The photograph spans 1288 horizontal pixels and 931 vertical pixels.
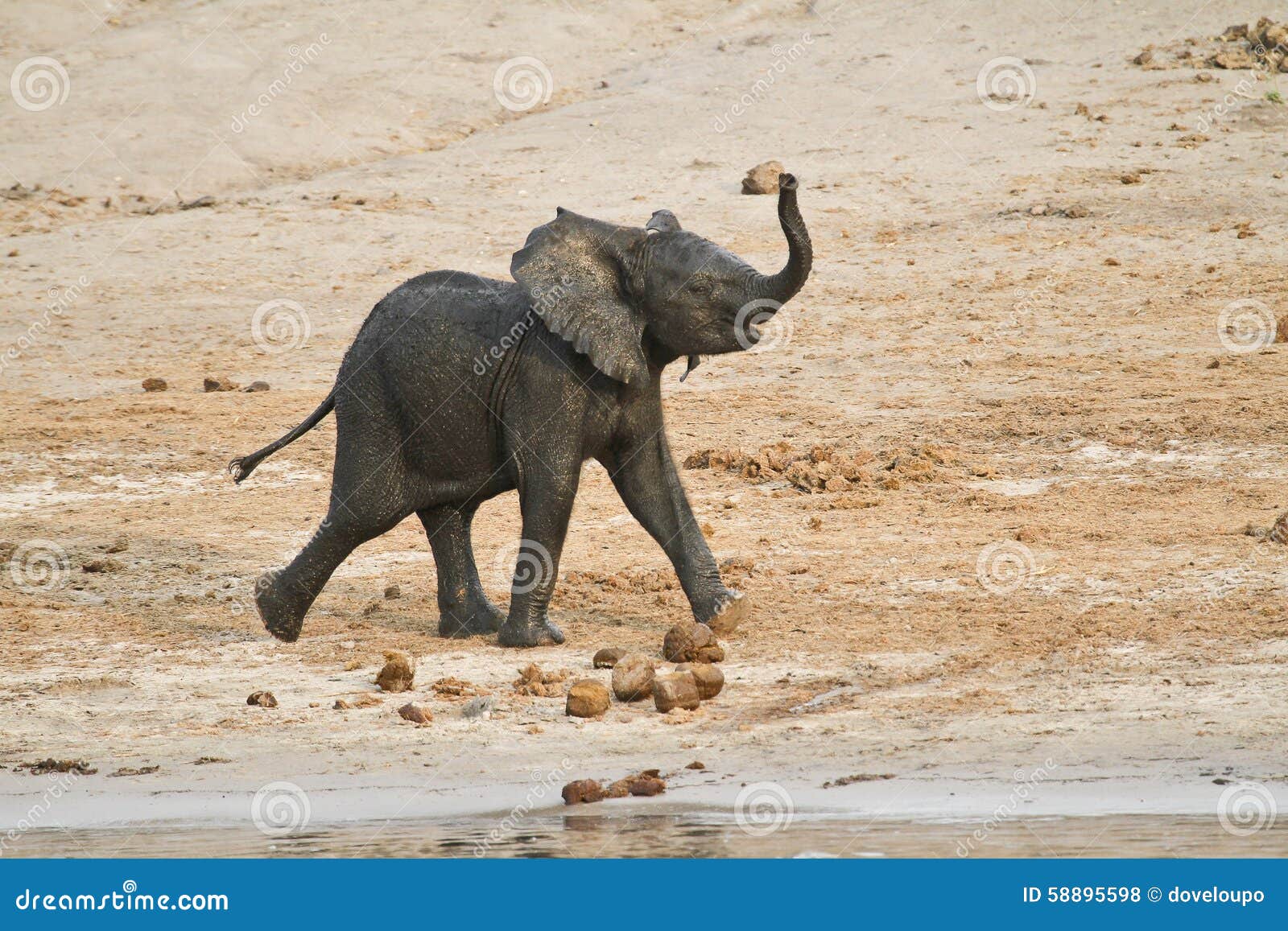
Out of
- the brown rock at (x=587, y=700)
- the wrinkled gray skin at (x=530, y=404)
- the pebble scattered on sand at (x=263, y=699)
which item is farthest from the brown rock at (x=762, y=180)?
the brown rock at (x=587, y=700)

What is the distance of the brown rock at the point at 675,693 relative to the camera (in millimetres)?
7426

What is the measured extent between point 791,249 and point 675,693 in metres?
1.89

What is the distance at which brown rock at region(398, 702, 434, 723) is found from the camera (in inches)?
296

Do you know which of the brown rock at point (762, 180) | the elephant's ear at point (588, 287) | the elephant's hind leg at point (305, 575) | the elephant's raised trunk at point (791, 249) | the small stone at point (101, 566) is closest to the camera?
the elephant's raised trunk at point (791, 249)

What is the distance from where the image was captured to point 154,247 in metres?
17.6

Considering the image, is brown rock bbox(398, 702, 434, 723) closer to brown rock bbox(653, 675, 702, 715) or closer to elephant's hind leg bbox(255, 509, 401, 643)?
brown rock bbox(653, 675, 702, 715)

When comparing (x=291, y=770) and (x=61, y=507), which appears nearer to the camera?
(x=291, y=770)

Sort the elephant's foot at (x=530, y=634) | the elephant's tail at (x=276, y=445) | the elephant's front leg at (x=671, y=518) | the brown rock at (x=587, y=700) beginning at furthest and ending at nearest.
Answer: the elephant's tail at (x=276, y=445) < the elephant's foot at (x=530, y=634) < the elephant's front leg at (x=671, y=518) < the brown rock at (x=587, y=700)

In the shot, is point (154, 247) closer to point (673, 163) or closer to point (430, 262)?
point (430, 262)

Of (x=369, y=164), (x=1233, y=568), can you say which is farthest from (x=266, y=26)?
(x=1233, y=568)

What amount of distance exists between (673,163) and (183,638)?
1110 centimetres

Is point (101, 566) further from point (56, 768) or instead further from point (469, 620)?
point (56, 768)

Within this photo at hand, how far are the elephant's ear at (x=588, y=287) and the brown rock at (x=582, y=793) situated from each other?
7.07 feet

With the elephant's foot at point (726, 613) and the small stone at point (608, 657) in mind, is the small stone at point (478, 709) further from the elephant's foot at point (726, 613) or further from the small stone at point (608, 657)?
the elephant's foot at point (726, 613)
